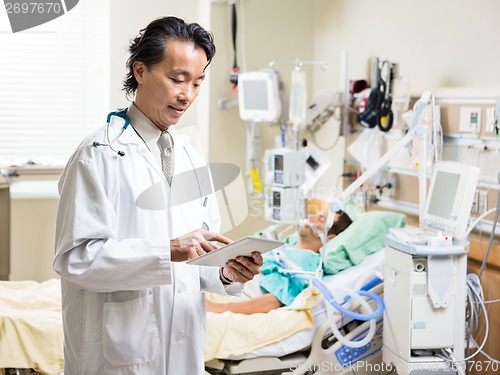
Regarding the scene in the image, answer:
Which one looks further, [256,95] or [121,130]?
[256,95]

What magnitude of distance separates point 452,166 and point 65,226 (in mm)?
1779

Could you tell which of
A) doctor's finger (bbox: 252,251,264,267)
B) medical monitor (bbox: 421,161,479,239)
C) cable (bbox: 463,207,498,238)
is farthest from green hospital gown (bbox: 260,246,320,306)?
doctor's finger (bbox: 252,251,264,267)

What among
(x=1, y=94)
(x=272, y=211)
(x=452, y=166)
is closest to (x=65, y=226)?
(x=452, y=166)

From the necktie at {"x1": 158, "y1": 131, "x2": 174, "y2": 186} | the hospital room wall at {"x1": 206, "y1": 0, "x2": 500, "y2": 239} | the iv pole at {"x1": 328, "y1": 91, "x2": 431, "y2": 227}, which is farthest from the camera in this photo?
the hospital room wall at {"x1": 206, "y1": 0, "x2": 500, "y2": 239}

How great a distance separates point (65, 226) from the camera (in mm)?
1434

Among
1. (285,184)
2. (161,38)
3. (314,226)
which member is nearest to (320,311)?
(314,226)

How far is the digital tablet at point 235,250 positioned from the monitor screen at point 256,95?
7.87 feet

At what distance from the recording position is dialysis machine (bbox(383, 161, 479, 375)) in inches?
103

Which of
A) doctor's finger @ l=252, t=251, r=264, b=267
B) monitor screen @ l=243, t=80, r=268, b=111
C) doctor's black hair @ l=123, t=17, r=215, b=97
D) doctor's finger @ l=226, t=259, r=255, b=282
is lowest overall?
doctor's finger @ l=226, t=259, r=255, b=282

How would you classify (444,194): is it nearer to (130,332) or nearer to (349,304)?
(349,304)

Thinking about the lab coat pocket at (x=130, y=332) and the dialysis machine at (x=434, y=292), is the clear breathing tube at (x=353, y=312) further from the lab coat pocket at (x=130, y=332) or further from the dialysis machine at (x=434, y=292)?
the lab coat pocket at (x=130, y=332)

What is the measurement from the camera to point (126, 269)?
1.42 m

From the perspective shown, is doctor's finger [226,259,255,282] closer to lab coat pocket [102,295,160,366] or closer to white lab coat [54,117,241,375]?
white lab coat [54,117,241,375]

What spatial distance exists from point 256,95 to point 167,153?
2272 mm
